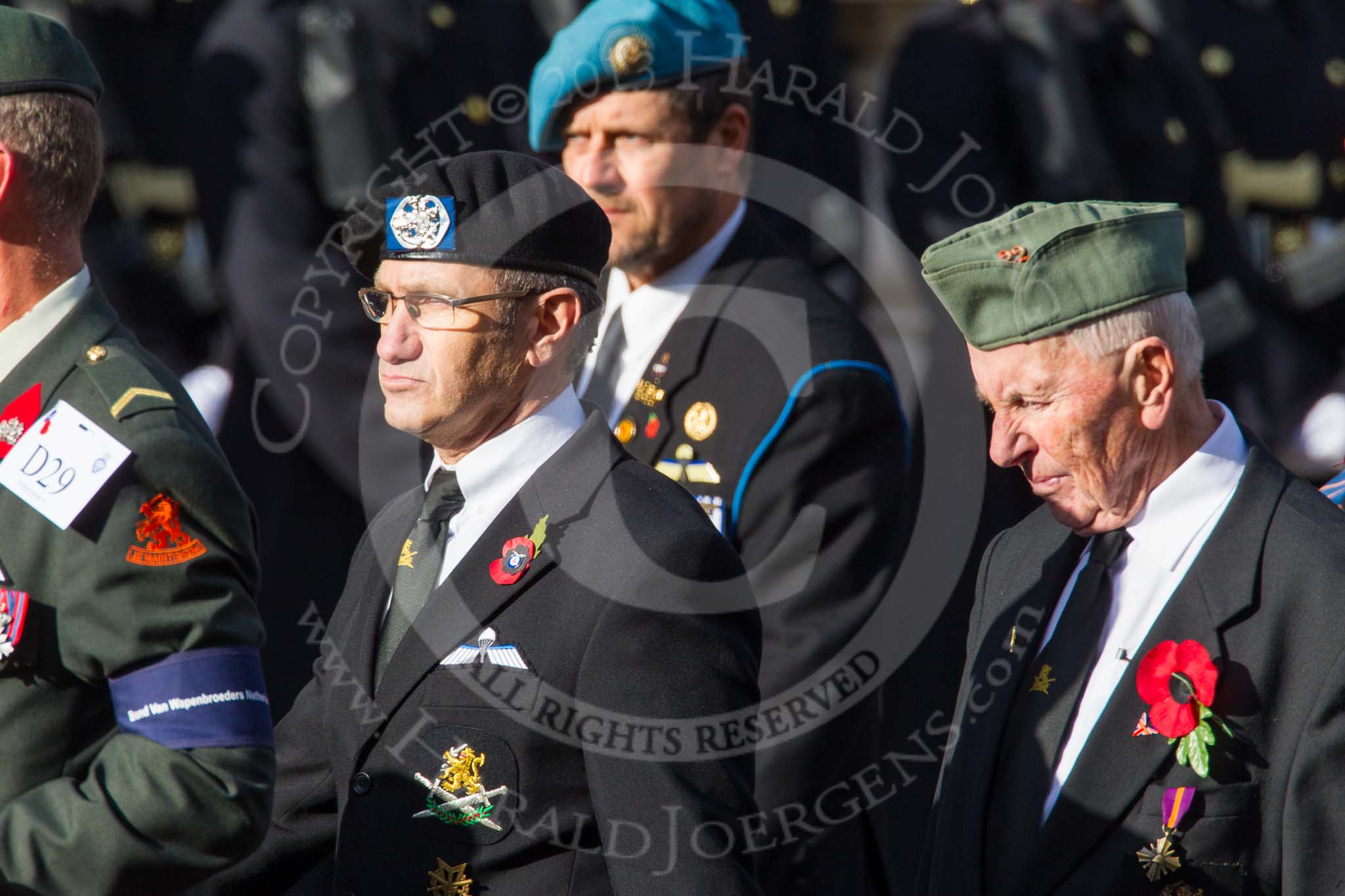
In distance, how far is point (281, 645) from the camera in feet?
17.7

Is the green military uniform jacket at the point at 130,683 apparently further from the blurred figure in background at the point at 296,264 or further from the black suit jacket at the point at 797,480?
the blurred figure in background at the point at 296,264

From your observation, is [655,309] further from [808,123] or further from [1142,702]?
[808,123]

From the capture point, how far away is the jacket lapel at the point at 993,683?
3184 mm

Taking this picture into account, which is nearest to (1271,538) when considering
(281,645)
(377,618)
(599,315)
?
(599,315)

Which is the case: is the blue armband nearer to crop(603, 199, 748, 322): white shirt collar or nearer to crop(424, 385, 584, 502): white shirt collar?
crop(424, 385, 584, 502): white shirt collar

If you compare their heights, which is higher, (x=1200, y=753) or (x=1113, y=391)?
(x=1113, y=391)

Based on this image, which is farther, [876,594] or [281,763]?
[876,594]

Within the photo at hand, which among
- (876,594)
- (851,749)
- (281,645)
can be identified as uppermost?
(876,594)

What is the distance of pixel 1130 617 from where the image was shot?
312 cm

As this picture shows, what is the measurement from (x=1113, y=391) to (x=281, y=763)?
1521 mm

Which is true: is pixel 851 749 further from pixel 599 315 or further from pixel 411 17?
pixel 411 17

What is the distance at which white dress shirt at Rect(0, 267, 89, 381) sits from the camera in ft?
9.62

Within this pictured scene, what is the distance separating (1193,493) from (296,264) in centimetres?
325

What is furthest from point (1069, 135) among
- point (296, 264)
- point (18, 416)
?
point (18, 416)
